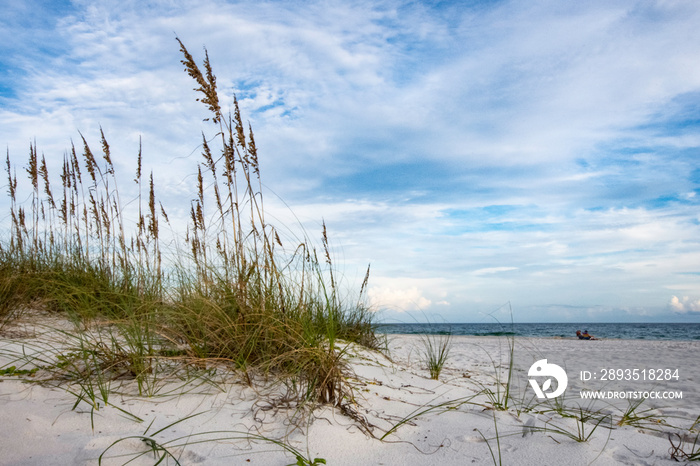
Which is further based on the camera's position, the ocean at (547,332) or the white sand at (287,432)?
the ocean at (547,332)

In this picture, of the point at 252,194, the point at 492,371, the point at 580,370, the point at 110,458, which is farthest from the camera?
the point at 580,370

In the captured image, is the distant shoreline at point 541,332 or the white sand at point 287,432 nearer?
the white sand at point 287,432

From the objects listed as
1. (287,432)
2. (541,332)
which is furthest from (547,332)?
(287,432)

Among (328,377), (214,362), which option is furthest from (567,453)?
(214,362)

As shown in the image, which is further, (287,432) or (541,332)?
(541,332)

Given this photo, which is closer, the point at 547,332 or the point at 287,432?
the point at 287,432

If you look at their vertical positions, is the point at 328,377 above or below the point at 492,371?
above

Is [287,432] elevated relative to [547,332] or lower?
elevated

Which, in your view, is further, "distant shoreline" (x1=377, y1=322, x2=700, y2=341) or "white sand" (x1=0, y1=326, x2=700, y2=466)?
"distant shoreline" (x1=377, y1=322, x2=700, y2=341)

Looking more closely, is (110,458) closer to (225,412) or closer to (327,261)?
(225,412)

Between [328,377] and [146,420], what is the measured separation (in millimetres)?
878

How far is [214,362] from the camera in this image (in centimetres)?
255

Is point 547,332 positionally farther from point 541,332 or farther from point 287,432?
point 287,432

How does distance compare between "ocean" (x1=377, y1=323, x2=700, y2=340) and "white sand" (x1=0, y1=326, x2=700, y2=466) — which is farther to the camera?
"ocean" (x1=377, y1=323, x2=700, y2=340)
